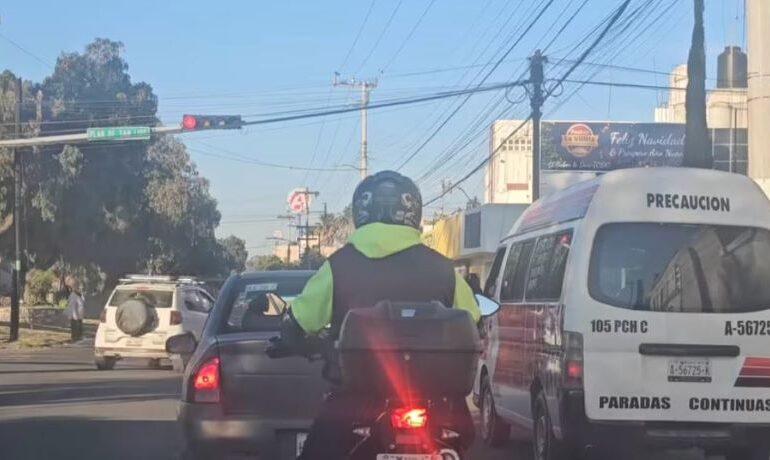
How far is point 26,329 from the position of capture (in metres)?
37.3

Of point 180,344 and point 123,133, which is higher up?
point 123,133

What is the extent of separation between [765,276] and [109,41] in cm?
4199

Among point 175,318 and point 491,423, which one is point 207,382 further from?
point 175,318

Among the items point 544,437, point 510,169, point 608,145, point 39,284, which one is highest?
point 510,169

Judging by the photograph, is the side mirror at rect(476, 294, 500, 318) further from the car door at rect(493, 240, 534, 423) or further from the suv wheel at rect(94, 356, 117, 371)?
the suv wheel at rect(94, 356, 117, 371)

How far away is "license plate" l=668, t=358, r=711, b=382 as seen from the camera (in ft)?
28.4

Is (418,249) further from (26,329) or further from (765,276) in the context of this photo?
(26,329)

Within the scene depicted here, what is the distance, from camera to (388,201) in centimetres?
468

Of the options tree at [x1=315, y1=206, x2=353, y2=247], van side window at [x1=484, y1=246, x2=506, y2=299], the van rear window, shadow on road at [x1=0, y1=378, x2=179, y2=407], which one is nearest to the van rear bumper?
the van rear window

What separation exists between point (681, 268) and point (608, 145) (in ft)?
160

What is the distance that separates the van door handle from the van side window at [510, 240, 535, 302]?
244cm

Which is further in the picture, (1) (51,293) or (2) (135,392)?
(1) (51,293)

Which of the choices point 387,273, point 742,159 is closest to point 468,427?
point 387,273

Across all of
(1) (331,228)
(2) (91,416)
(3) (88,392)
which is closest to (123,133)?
(3) (88,392)
